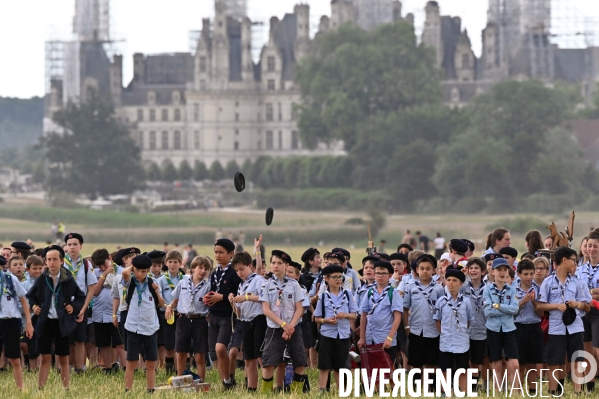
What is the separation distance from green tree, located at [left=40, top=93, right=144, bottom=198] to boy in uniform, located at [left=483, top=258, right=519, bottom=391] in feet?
236

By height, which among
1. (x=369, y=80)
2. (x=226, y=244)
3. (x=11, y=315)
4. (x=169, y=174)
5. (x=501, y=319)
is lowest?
(x=501, y=319)

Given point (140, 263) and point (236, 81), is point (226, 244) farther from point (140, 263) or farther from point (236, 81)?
point (236, 81)

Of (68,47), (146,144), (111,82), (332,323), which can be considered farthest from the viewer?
(146,144)

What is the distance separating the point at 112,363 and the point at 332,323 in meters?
3.43

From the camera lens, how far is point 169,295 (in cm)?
1359

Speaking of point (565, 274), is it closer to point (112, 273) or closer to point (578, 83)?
point (112, 273)

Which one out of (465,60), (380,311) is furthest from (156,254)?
(465,60)

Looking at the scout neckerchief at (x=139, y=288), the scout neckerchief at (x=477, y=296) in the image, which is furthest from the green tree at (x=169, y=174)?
the scout neckerchief at (x=477, y=296)

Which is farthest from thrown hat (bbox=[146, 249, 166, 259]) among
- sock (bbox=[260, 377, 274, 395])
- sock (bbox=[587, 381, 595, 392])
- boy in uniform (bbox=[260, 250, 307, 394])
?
sock (bbox=[587, 381, 595, 392])

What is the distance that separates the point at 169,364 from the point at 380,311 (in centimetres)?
303

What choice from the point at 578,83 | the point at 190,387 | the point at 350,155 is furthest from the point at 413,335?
the point at 578,83

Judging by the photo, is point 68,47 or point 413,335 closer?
point 413,335

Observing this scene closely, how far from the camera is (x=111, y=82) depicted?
102 m

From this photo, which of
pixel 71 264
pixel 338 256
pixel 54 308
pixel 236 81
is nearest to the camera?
pixel 54 308
